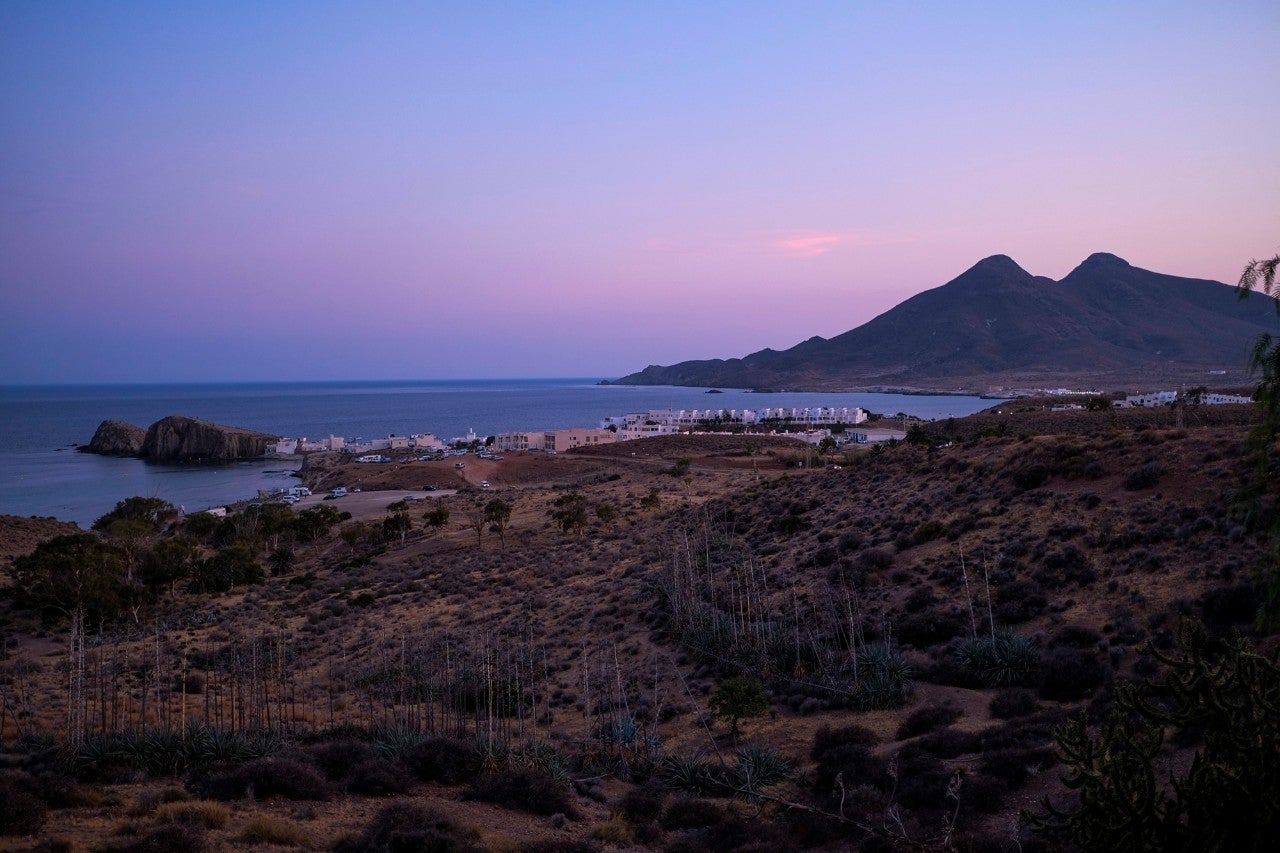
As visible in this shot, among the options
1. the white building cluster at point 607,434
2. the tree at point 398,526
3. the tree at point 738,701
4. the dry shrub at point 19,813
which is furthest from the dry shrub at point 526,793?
the white building cluster at point 607,434

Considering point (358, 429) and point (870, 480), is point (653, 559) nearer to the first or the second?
point (870, 480)

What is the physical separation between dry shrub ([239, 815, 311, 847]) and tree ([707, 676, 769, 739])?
597 cm

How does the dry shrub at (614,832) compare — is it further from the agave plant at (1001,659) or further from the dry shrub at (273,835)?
the agave plant at (1001,659)

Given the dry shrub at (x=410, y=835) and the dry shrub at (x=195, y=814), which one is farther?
the dry shrub at (x=195, y=814)

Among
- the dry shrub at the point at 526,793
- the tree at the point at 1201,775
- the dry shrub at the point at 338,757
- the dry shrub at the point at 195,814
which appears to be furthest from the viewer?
the dry shrub at the point at 338,757

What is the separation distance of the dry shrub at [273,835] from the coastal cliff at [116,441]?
119730 mm

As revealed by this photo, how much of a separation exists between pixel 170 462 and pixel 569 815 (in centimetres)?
11097

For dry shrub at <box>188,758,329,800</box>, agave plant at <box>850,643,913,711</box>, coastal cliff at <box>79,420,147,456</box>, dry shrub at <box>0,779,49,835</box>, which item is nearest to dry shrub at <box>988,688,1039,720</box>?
agave plant at <box>850,643,913,711</box>

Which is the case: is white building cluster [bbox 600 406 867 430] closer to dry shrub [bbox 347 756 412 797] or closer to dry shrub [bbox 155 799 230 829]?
dry shrub [bbox 347 756 412 797]

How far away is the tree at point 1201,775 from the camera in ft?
15.1

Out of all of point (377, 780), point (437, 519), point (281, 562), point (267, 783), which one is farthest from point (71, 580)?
point (377, 780)

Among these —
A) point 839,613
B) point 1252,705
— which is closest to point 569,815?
point 1252,705

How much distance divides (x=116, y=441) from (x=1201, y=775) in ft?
423

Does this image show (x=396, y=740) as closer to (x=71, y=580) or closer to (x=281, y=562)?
(x=71, y=580)
